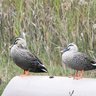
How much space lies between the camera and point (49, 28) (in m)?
5.16

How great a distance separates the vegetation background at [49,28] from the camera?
473cm

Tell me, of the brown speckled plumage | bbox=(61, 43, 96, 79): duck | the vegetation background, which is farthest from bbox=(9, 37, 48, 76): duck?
the vegetation background

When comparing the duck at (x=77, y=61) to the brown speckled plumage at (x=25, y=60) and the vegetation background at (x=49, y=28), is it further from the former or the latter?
the vegetation background at (x=49, y=28)

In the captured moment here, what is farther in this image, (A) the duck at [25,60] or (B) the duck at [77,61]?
(A) the duck at [25,60]

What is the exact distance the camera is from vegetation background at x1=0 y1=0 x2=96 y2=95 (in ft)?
15.5

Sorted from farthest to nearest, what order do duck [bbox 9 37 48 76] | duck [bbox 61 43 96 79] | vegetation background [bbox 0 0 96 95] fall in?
vegetation background [bbox 0 0 96 95] < duck [bbox 9 37 48 76] < duck [bbox 61 43 96 79]

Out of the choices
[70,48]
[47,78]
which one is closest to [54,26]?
[70,48]

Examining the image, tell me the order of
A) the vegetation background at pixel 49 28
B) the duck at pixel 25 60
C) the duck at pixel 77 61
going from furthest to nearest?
1. the vegetation background at pixel 49 28
2. the duck at pixel 25 60
3. the duck at pixel 77 61

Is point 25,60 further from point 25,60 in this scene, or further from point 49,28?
point 49,28

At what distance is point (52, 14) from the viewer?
510cm

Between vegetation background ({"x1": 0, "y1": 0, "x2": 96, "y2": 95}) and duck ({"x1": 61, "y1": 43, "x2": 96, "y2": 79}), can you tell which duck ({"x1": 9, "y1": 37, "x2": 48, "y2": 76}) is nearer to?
duck ({"x1": 61, "y1": 43, "x2": 96, "y2": 79})

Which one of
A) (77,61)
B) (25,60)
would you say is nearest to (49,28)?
(25,60)

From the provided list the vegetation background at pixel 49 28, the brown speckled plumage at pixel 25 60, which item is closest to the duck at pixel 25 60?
the brown speckled plumage at pixel 25 60

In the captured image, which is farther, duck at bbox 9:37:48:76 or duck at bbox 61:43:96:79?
duck at bbox 9:37:48:76
